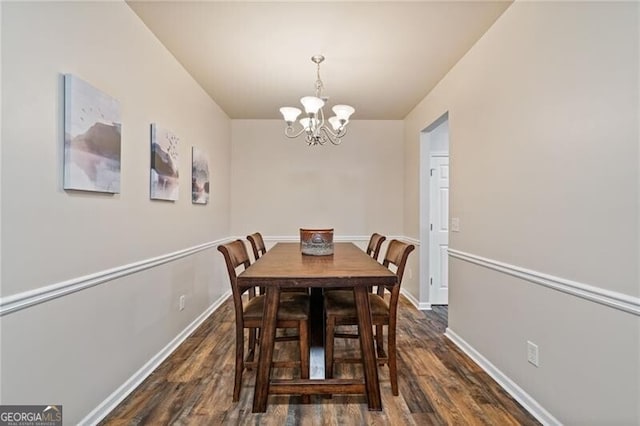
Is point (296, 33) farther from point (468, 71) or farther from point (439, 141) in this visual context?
point (439, 141)

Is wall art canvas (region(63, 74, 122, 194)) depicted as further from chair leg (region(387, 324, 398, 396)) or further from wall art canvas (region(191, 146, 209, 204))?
chair leg (region(387, 324, 398, 396))

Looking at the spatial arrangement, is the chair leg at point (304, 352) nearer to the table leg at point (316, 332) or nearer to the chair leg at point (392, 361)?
the table leg at point (316, 332)

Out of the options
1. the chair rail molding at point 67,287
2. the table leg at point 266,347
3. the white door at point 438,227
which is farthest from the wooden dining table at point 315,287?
the white door at point 438,227

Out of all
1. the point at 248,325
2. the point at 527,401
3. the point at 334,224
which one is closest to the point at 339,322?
the point at 248,325

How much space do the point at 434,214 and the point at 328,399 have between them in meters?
2.68

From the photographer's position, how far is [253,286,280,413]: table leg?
1.76 metres

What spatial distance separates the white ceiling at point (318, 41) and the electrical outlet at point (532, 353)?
206 centimetres

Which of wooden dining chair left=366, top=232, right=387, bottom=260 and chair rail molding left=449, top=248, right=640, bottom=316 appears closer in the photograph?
chair rail molding left=449, top=248, right=640, bottom=316

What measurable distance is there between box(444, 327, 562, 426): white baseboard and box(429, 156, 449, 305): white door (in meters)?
1.28

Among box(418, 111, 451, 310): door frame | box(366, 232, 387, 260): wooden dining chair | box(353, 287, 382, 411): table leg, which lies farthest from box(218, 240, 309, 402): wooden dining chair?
box(418, 111, 451, 310): door frame

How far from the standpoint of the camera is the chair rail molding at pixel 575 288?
4.13ft

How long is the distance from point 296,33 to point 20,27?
5.03 ft

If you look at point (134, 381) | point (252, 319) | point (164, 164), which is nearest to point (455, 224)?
point (252, 319)

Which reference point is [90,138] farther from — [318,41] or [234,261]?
[318,41]
